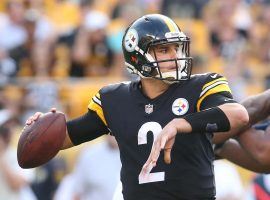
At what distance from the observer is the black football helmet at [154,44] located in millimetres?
4996

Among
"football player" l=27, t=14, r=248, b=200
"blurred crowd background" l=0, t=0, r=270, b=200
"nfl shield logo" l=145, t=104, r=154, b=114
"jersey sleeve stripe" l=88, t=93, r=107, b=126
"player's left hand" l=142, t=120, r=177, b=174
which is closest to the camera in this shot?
"player's left hand" l=142, t=120, r=177, b=174

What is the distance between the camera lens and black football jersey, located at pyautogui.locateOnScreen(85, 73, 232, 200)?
4.93 m

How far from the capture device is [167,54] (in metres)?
5.06

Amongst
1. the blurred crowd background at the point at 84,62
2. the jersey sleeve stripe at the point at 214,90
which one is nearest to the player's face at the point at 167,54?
the jersey sleeve stripe at the point at 214,90

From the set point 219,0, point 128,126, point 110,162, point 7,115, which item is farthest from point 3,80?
point 128,126

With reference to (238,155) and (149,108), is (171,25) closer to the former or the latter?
(149,108)

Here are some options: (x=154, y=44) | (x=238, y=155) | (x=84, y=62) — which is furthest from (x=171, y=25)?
(x=84, y=62)

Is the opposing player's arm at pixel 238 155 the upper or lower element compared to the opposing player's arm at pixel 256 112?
lower

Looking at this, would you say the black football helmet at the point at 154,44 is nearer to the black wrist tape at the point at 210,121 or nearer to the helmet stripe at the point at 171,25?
the helmet stripe at the point at 171,25

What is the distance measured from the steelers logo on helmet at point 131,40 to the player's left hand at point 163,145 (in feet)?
2.31

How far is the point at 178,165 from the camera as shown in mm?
4930

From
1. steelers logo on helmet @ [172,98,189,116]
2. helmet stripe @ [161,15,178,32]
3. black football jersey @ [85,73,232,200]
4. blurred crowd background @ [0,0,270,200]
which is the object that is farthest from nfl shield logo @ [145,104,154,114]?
blurred crowd background @ [0,0,270,200]

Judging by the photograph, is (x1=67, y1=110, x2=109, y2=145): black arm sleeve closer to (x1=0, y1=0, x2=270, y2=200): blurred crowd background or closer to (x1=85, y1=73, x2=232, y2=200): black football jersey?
(x1=85, y1=73, x2=232, y2=200): black football jersey

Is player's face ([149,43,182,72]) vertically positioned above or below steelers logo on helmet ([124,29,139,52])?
below
